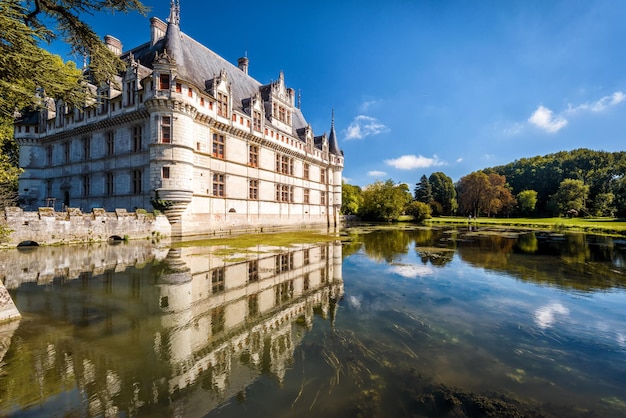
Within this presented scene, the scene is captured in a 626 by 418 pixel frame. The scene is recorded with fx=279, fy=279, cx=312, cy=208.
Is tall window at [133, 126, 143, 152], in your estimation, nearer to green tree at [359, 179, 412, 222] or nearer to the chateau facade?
the chateau facade

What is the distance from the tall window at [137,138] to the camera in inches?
885

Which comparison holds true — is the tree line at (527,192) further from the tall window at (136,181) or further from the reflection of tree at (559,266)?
the tall window at (136,181)

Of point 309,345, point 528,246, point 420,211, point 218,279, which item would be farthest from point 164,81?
point 420,211

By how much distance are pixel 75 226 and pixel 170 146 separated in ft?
25.4

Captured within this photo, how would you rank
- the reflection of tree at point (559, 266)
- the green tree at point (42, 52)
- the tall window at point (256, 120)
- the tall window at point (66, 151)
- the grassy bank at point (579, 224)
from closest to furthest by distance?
1. the green tree at point (42, 52)
2. the reflection of tree at point (559, 266)
3. the tall window at point (66, 151)
4. the tall window at point (256, 120)
5. the grassy bank at point (579, 224)

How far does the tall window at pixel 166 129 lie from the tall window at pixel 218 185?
513 centimetres

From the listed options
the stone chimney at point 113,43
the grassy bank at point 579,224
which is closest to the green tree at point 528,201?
the grassy bank at point 579,224

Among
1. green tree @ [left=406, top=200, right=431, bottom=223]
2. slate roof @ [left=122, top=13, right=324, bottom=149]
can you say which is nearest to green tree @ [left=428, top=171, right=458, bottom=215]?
green tree @ [left=406, top=200, right=431, bottom=223]

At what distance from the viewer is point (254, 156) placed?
95.5 feet

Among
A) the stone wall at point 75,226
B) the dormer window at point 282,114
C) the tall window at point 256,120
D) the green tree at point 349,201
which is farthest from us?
the green tree at point 349,201

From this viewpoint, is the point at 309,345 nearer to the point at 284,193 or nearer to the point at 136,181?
the point at 136,181

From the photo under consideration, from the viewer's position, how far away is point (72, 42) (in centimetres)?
755

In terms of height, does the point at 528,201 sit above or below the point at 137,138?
below

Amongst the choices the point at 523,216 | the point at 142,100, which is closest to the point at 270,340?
the point at 142,100
